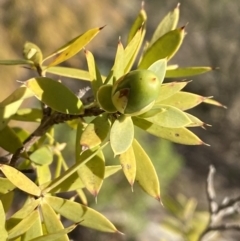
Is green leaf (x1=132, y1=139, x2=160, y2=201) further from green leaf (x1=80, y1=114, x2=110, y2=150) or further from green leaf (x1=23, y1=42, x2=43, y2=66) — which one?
green leaf (x1=23, y1=42, x2=43, y2=66)

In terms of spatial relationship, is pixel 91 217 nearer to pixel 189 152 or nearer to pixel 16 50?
pixel 16 50

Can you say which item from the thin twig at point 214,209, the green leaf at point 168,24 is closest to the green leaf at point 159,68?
the green leaf at point 168,24

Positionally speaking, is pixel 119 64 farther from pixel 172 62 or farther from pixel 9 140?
pixel 172 62

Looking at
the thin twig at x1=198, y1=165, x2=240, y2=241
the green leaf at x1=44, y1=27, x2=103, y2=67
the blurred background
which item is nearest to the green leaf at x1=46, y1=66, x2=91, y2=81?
the green leaf at x1=44, y1=27, x2=103, y2=67

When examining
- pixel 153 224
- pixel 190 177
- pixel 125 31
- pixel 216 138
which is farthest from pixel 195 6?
pixel 153 224

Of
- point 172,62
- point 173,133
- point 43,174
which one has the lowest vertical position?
point 172,62

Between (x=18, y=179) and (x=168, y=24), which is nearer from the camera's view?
(x=18, y=179)

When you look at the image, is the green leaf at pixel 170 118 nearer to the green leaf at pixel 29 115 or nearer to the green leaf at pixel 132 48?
the green leaf at pixel 132 48

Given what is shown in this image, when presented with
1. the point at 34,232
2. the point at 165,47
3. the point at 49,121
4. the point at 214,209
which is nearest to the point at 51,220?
the point at 34,232
